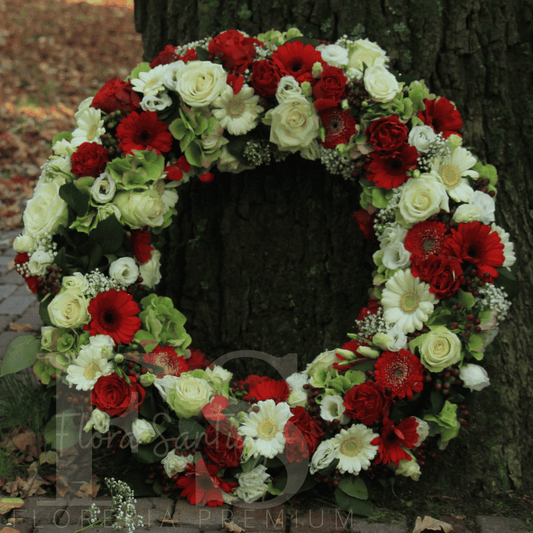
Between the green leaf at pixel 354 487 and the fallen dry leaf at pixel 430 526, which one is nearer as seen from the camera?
the fallen dry leaf at pixel 430 526

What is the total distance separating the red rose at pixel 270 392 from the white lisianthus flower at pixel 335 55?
4.45ft

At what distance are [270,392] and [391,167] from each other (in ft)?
3.47

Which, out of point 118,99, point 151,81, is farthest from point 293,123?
point 118,99

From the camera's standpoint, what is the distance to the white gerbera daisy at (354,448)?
222 centimetres

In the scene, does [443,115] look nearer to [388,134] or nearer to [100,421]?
[388,134]

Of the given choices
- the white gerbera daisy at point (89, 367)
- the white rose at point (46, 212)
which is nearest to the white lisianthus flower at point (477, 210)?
the white gerbera daisy at point (89, 367)

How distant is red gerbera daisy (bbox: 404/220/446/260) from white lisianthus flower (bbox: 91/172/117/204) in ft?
3.99

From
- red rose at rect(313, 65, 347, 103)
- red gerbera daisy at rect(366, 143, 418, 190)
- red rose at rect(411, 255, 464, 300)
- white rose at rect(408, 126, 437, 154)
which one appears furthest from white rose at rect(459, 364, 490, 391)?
red rose at rect(313, 65, 347, 103)

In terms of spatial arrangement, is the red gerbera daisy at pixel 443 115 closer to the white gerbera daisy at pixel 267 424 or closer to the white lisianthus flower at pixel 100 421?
the white gerbera daisy at pixel 267 424

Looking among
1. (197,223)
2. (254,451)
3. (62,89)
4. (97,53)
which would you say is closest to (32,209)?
(197,223)

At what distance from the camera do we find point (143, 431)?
7.20 ft

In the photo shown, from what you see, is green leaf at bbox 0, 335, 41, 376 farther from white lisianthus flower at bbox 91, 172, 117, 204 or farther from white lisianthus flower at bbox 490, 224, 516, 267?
white lisianthus flower at bbox 490, 224, 516, 267

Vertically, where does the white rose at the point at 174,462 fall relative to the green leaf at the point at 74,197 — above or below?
below

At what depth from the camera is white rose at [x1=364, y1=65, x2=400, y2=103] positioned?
91.2 inches
